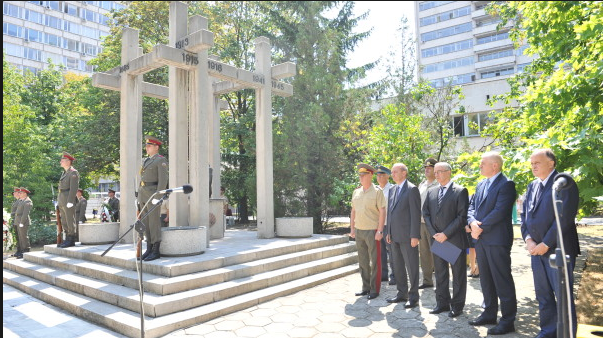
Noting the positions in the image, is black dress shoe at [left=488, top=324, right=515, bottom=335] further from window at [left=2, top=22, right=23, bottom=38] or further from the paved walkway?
window at [left=2, top=22, right=23, bottom=38]

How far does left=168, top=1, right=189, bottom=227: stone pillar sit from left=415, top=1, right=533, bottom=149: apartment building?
43.5 meters

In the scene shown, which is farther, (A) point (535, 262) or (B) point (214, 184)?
(B) point (214, 184)

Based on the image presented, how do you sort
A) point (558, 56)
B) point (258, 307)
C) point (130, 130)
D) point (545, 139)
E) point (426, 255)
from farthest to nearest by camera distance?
1. point (130, 130)
2. point (558, 56)
3. point (426, 255)
4. point (258, 307)
5. point (545, 139)

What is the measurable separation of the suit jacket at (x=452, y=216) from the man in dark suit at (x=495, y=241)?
0.97ft

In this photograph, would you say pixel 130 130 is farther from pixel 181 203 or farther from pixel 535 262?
pixel 535 262

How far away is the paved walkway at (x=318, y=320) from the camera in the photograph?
473 cm

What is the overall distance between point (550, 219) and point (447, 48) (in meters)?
56.4

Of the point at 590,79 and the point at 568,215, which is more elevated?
the point at 590,79

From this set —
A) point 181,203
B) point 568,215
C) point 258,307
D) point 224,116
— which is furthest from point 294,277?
point 224,116

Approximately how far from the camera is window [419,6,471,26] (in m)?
52.4

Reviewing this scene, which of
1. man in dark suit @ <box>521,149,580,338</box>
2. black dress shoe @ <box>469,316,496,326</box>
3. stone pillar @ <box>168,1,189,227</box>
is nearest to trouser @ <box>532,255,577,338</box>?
man in dark suit @ <box>521,149,580,338</box>

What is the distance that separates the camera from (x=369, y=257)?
249 inches

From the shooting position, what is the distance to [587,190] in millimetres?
4508

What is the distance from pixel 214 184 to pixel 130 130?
313 cm
